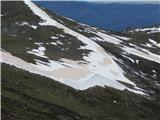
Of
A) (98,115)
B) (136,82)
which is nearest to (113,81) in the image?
(136,82)

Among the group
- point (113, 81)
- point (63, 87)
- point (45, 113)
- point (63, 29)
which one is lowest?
point (63, 29)

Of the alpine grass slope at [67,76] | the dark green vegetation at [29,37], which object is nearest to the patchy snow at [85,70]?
the alpine grass slope at [67,76]

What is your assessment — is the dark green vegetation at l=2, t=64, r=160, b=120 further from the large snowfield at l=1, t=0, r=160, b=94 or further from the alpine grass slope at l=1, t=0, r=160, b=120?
the large snowfield at l=1, t=0, r=160, b=94

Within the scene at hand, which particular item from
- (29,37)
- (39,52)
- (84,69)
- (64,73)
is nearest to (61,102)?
(64,73)

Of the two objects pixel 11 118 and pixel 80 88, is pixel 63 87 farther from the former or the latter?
pixel 11 118

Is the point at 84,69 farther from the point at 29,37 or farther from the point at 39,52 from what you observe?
the point at 29,37

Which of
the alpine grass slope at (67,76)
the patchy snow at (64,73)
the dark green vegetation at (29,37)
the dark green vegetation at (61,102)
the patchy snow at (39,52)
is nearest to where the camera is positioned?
the dark green vegetation at (61,102)

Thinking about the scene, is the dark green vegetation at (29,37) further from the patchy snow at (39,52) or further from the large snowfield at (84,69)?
the large snowfield at (84,69)
